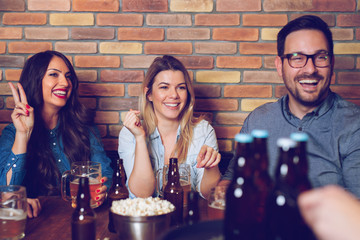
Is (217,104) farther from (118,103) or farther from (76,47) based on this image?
(76,47)

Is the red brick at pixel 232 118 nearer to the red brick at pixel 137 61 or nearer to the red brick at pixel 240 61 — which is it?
the red brick at pixel 240 61

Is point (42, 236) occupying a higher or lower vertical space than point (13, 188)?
lower

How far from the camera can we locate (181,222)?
117 centimetres

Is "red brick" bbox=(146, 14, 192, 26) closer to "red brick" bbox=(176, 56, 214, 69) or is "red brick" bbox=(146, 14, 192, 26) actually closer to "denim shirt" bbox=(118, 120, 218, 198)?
"red brick" bbox=(176, 56, 214, 69)

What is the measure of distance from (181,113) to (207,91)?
28 centimetres

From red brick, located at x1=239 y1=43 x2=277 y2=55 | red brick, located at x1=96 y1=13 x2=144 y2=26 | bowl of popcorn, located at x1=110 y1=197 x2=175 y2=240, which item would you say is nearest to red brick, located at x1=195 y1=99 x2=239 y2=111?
red brick, located at x1=239 y1=43 x2=277 y2=55

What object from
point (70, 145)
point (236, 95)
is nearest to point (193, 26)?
point (236, 95)

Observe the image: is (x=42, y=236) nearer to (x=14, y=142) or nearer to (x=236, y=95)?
(x=14, y=142)

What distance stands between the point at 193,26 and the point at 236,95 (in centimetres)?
55

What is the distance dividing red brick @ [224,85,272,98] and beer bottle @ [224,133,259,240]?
1.62 meters

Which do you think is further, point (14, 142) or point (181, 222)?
point (14, 142)

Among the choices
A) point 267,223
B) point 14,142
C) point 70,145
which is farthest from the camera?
point 70,145

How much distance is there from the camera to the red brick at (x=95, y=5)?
2213mm

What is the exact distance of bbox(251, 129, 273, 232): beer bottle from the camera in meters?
0.66
